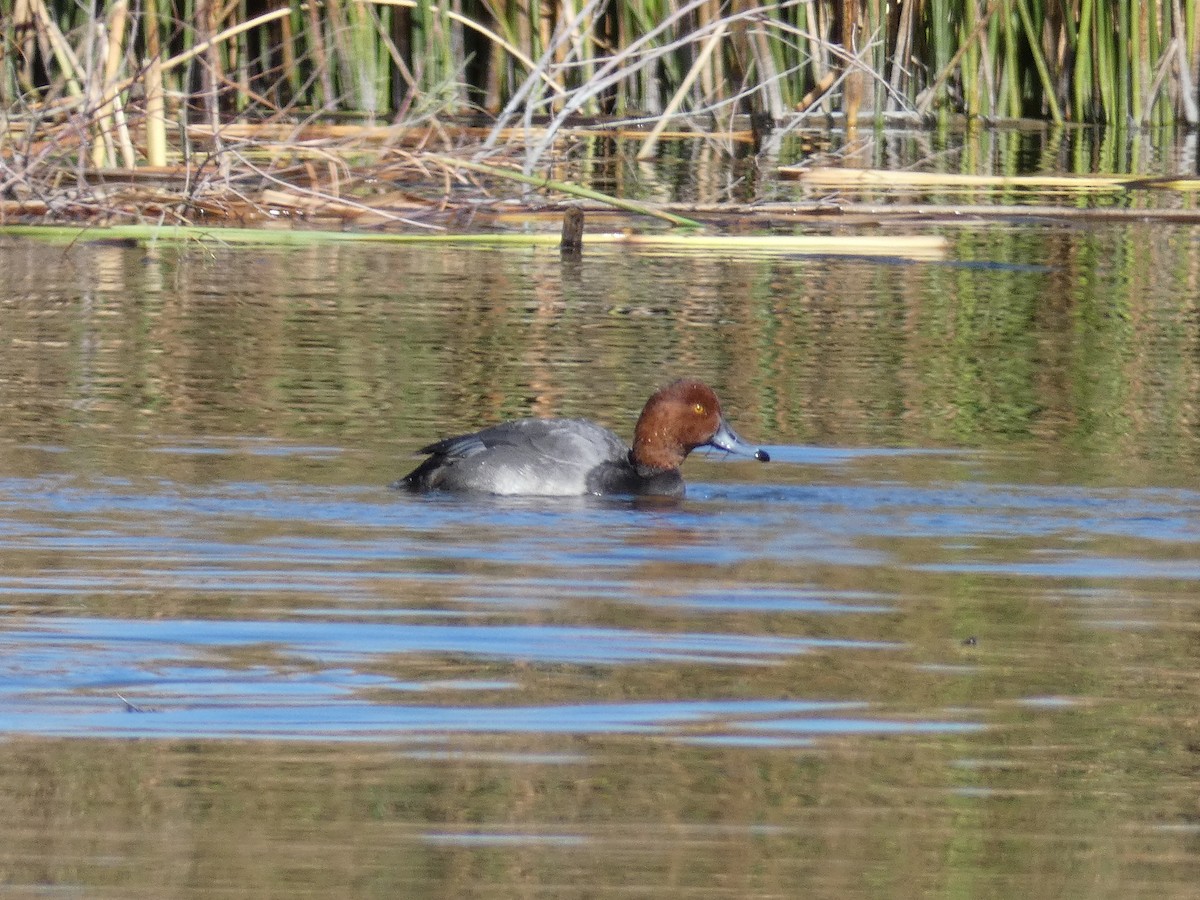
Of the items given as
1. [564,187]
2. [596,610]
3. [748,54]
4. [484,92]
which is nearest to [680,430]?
[596,610]

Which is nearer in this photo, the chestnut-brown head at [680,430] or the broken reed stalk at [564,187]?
the chestnut-brown head at [680,430]

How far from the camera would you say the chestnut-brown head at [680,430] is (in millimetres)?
7188

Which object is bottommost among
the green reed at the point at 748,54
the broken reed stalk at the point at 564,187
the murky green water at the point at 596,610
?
the murky green water at the point at 596,610

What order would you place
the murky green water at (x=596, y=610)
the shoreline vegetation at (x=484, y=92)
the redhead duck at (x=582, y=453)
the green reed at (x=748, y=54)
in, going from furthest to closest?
the green reed at (x=748, y=54)
the shoreline vegetation at (x=484, y=92)
the redhead duck at (x=582, y=453)
the murky green water at (x=596, y=610)

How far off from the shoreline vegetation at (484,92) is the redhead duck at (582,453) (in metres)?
4.71

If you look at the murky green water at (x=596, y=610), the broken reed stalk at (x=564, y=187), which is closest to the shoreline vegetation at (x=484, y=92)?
the broken reed stalk at (x=564, y=187)

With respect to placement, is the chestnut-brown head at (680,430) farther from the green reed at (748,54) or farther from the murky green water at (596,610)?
the green reed at (748,54)

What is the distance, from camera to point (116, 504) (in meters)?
6.43

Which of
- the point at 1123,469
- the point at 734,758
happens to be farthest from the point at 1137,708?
the point at 1123,469

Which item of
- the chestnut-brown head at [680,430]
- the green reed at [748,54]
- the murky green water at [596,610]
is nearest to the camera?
the murky green water at [596,610]

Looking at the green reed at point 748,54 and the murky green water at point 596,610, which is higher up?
the green reed at point 748,54

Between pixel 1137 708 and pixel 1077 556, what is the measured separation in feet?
5.37

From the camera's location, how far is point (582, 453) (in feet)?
23.0

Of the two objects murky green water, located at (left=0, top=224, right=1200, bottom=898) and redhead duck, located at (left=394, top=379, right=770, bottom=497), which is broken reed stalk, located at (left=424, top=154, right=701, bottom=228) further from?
redhead duck, located at (left=394, top=379, right=770, bottom=497)
